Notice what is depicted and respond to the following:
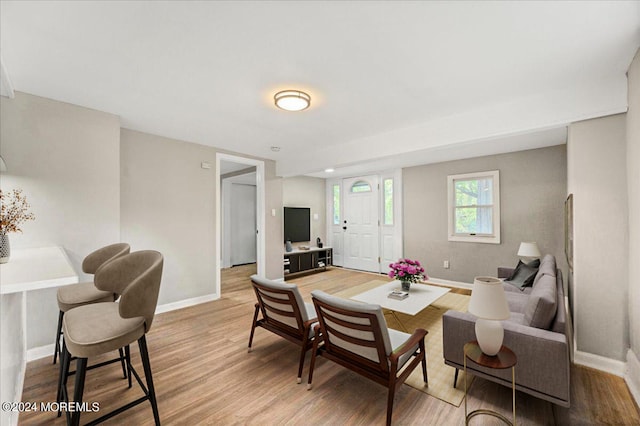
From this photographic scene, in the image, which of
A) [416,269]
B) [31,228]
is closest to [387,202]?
[416,269]

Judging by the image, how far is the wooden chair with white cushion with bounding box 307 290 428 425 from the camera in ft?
5.41

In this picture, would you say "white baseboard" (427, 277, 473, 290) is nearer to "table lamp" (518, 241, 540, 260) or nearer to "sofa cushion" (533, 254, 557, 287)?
"table lamp" (518, 241, 540, 260)

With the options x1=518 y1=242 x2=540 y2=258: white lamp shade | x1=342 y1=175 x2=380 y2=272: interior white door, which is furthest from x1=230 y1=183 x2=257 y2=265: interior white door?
x1=518 y1=242 x2=540 y2=258: white lamp shade

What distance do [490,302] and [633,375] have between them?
5.00ft

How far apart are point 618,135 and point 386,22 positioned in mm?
2281

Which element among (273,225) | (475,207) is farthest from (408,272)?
(273,225)

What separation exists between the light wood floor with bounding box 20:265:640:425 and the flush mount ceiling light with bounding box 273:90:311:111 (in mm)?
2388

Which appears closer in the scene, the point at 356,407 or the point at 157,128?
the point at 356,407

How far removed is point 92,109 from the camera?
9.37ft

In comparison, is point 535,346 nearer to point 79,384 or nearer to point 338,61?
point 338,61

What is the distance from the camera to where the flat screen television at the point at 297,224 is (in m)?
6.17

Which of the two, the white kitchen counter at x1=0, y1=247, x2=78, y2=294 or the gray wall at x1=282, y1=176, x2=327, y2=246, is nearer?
the white kitchen counter at x1=0, y1=247, x2=78, y2=294

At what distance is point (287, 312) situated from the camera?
2.27 meters

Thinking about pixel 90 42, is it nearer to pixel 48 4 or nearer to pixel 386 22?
pixel 48 4
